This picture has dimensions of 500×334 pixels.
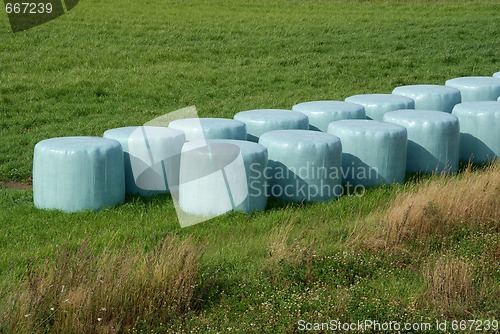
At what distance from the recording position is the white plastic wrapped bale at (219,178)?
845cm

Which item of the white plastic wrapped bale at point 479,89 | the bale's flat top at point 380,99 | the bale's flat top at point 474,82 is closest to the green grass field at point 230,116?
the bale's flat top at point 380,99

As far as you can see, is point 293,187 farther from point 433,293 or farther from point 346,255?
point 433,293

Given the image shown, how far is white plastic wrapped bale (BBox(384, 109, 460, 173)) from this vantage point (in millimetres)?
10281

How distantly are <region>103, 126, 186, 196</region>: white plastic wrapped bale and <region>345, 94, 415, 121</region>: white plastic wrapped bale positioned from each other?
325 centimetres

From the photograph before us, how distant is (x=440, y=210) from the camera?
8023mm

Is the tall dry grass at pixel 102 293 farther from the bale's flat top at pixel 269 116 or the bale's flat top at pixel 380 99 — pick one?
the bale's flat top at pixel 380 99

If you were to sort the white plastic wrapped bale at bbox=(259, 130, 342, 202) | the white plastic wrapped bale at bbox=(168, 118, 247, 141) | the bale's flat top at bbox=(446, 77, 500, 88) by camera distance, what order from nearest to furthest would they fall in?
the white plastic wrapped bale at bbox=(259, 130, 342, 202)
the white plastic wrapped bale at bbox=(168, 118, 247, 141)
the bale's flat top at bbox=(446, 77, 500, 88)

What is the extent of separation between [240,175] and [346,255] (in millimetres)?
1734

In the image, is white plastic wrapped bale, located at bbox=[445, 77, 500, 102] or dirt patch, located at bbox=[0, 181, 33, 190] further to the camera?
white plastic wrapped bale, located at bbox=[445, 77, 500, 102]

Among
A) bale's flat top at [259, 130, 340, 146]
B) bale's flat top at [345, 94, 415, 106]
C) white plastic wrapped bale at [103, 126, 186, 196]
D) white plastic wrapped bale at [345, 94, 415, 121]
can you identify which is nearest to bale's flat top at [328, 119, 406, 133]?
bale's flat top at [259, 130, 340, 146]

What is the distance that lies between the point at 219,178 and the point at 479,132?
13.9ft

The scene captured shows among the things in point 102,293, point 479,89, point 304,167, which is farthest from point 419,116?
point 102,293

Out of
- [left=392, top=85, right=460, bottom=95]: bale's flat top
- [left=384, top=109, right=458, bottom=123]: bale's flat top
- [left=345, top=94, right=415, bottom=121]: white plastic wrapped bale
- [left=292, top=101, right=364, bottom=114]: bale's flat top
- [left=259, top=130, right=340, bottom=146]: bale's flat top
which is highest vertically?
[left=259, top=130, right=340, bottom=146]: bale's flat top

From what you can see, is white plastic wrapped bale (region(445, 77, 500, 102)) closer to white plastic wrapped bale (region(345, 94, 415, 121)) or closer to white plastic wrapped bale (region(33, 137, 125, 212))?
white plastic wrapped bale (region(345, 94, 415, 121))
